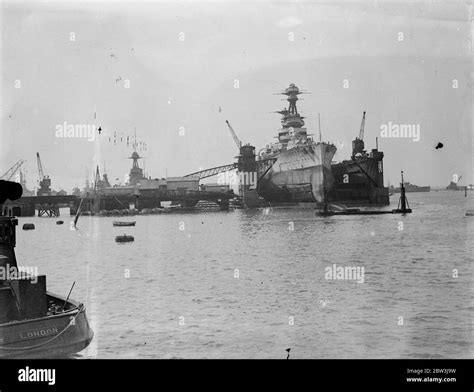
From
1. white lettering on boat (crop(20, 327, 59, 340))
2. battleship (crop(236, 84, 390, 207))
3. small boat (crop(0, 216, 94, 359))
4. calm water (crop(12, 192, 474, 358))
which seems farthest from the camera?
battleship (crop(236, 84, 390, 207))

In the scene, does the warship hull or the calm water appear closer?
the calm water

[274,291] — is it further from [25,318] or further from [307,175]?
[307,175]

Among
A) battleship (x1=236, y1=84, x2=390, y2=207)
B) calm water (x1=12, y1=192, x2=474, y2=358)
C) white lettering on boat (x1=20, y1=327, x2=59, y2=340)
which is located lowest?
calm water (x1=12, y1=192, x2=474, y2=358)

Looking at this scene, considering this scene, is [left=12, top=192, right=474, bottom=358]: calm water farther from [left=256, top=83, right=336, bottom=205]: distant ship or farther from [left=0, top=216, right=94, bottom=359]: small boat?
[left=256, top=83, right=336, bottom=205]: distant ship

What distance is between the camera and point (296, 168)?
44125 millimetres

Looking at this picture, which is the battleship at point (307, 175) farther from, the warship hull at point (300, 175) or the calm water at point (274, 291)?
the calm water at point (274, 291)

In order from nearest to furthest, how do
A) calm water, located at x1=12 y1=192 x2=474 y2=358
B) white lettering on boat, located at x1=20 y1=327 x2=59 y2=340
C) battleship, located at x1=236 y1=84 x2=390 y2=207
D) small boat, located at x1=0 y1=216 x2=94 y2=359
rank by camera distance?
1. small boat, located at x1=0 y1=216 x2=94 y2=359
2. white lettering on boat, located at x1=20 y1=327 x2=59 y2=340
3. calm water, located at x1=12 y1=192 x2=474 y2=358
4. battleship, located at x1=236 y1=84 x2=390 y2=207

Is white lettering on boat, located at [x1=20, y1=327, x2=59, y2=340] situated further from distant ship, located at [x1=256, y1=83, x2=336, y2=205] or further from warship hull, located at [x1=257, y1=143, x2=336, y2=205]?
warship hull, located at [x1=257, y1=143, x2=336, y2=205]

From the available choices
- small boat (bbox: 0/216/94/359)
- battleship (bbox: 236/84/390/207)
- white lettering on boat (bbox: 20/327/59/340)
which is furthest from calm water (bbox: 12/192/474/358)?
battleship (bbox: 236/84/390/207)

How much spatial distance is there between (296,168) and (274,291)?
27383 mm

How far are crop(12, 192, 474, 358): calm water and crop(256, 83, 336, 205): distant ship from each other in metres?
6.69

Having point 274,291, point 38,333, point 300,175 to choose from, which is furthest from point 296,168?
point 38,333

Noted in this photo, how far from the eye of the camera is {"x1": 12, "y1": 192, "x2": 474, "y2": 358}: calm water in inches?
472

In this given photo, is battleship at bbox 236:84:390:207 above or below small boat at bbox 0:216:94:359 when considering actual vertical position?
above
